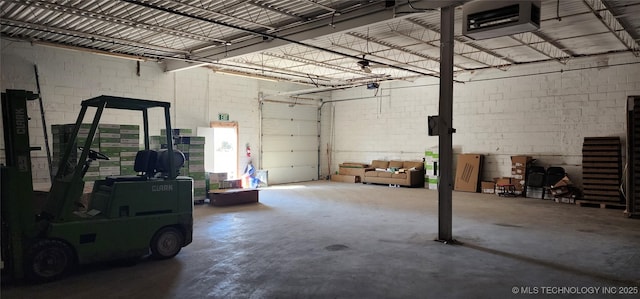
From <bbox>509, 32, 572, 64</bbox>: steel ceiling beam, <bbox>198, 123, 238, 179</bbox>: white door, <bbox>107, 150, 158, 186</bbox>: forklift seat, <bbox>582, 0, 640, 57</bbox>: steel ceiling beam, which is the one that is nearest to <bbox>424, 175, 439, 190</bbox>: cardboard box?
<bbox>509, 32, 572, 64</bbox>: steel ceiling beam

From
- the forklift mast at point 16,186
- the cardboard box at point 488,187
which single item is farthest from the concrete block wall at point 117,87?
the cardboard box at point 488,187

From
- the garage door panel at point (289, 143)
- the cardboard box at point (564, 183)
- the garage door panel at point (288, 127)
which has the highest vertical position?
the garage door panel at point (288, 127)

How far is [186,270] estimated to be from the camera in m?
4.84

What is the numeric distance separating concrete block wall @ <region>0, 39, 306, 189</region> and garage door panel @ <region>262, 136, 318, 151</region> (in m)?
0.65

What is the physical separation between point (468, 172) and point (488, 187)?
0.76 m

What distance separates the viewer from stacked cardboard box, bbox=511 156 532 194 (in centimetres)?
1147

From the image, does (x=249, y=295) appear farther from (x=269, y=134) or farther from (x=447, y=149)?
(x=269, y=134)

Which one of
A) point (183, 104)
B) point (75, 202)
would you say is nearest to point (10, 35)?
point (183, 104)

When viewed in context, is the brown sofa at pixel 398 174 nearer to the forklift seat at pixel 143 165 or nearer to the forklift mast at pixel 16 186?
the forklift seat at pixel 143 165

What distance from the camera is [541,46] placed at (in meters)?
9.86

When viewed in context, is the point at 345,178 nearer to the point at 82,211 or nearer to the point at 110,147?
the point at 110,147

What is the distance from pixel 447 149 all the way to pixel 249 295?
3.66 m

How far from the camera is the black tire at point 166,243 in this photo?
5125 mm

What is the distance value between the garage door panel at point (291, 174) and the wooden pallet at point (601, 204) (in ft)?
29.8
